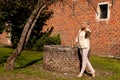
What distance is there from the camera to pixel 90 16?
75.6 ft

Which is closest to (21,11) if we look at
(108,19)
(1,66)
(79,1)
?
(79,1)

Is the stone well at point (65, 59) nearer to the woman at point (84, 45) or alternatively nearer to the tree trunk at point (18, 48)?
the woman at point (84, 45)

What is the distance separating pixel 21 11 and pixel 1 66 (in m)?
8.94

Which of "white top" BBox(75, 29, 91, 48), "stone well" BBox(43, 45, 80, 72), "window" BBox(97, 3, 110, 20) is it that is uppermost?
"window" BBox(97, 3, 110, 20)

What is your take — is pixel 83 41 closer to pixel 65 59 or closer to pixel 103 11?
pixel 65 59

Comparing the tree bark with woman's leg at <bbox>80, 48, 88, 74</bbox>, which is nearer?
woman's leg at <bbox>80, 48, 88, 74</bbox>

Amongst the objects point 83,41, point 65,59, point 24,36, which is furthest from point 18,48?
point 83,41

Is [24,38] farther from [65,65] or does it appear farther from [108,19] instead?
[108,19]

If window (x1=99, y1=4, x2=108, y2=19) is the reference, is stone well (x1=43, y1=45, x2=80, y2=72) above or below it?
below

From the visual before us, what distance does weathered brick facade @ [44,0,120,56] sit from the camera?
21.3 metres

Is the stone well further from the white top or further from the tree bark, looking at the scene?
the tree bark

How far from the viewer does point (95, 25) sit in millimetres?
22703

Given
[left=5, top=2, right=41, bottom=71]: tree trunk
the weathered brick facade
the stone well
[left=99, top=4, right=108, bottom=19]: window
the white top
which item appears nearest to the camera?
the white top

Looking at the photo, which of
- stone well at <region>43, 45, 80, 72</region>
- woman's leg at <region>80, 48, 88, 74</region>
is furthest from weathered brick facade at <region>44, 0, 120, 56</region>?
woman's leg at <region>80, 48, 88, 74</region>
